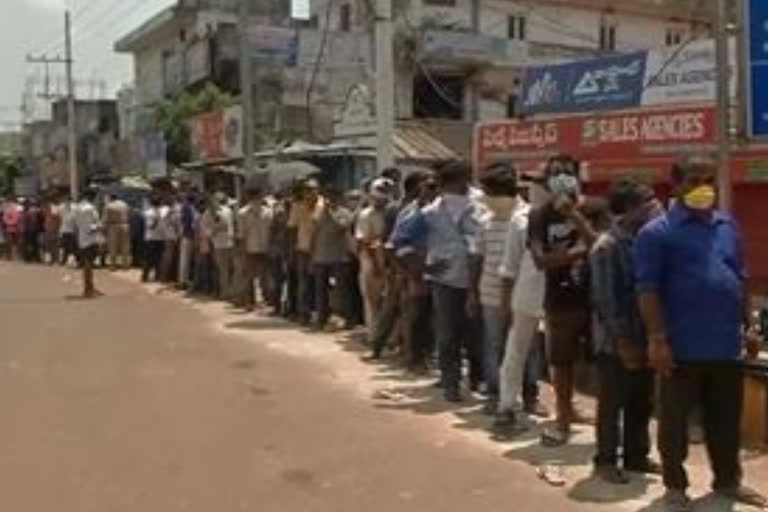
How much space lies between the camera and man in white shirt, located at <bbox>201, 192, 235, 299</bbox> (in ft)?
61.5

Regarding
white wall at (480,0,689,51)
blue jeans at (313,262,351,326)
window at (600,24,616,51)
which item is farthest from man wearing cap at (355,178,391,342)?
window at (600,24,616,51)

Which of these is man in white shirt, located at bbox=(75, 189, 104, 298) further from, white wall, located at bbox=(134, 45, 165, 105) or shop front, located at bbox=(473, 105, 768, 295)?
white wall, located at bbox=(134, 45, 165, 105)

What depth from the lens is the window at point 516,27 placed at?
4741cm

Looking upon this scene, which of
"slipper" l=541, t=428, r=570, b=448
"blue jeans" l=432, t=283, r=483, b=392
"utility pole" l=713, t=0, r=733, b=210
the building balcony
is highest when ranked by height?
the building balcony

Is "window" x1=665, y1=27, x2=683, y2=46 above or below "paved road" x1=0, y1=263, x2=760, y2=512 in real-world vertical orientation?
above

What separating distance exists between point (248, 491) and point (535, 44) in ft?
135

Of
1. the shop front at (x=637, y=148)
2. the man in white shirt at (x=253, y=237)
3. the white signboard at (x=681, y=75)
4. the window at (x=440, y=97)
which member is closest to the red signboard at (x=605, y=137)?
the shop front at (x=637, y=148)

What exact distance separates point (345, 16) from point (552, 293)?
40.0 meters

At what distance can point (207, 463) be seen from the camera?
811 centimetres

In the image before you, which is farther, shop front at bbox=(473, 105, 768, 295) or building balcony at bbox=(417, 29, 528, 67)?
building balcony at bbox=(417, 29, 528, 67)

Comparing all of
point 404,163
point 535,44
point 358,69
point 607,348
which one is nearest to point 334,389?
point 607,348

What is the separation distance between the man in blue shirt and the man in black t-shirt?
1.21m

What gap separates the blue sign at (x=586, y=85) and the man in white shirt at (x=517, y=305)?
13651mm

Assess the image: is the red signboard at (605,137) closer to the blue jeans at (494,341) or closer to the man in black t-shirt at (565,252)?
the blue jeans at (494,341)
